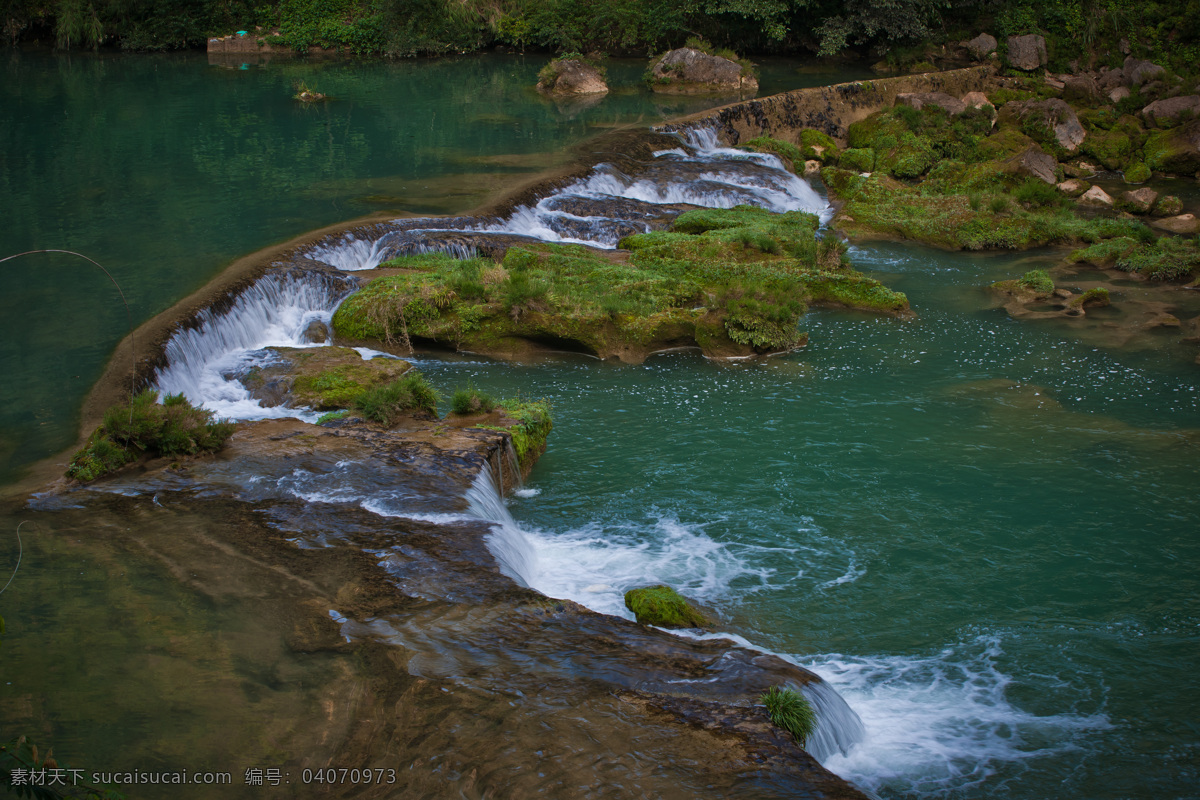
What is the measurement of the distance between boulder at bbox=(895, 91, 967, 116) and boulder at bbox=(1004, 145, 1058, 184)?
15.6ft

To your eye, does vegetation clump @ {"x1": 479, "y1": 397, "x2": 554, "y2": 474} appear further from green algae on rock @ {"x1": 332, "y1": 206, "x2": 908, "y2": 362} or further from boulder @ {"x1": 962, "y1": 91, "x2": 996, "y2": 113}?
boulder @ {"x1": 962, "y1": 91, "x2": 996, "y2": 113}

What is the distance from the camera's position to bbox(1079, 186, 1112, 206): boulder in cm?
2436

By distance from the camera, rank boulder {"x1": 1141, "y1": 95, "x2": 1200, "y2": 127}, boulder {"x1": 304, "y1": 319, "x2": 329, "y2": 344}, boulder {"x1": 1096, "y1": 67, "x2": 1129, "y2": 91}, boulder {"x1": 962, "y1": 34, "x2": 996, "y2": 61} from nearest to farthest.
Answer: boulder {"x1": 304, "y1": 319, "x2": 329, "y2": 344}, boulder {"x1": 1141, "y1": 95, "x2": 1200, "y2": 127}, boulder {"x1": 1096, "y1": 67, "x2": 1129, "y2": 91}, boulder {"x1": 962, "y1": 34, "x2": 996, "y2": 61}

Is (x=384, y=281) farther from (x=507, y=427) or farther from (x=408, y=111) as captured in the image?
(x=408, y=111)

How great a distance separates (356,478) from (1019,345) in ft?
39.0

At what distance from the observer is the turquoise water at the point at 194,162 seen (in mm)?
14164

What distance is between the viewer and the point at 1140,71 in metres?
30.6

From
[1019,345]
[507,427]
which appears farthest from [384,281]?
[1019,345]

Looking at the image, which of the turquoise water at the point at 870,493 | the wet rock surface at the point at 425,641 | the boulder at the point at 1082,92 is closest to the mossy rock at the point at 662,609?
the wet rock surface at the point at 425,641

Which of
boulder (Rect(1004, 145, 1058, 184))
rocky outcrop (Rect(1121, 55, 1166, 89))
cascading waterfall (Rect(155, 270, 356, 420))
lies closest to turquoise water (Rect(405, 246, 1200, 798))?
cascading waterfall (Rect(155, 270, 356, 420))

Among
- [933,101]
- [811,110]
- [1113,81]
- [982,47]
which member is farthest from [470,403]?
[982,47]

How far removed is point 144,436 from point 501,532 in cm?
435

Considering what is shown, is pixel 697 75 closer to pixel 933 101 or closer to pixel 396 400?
pixel 933 101

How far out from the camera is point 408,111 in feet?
105
